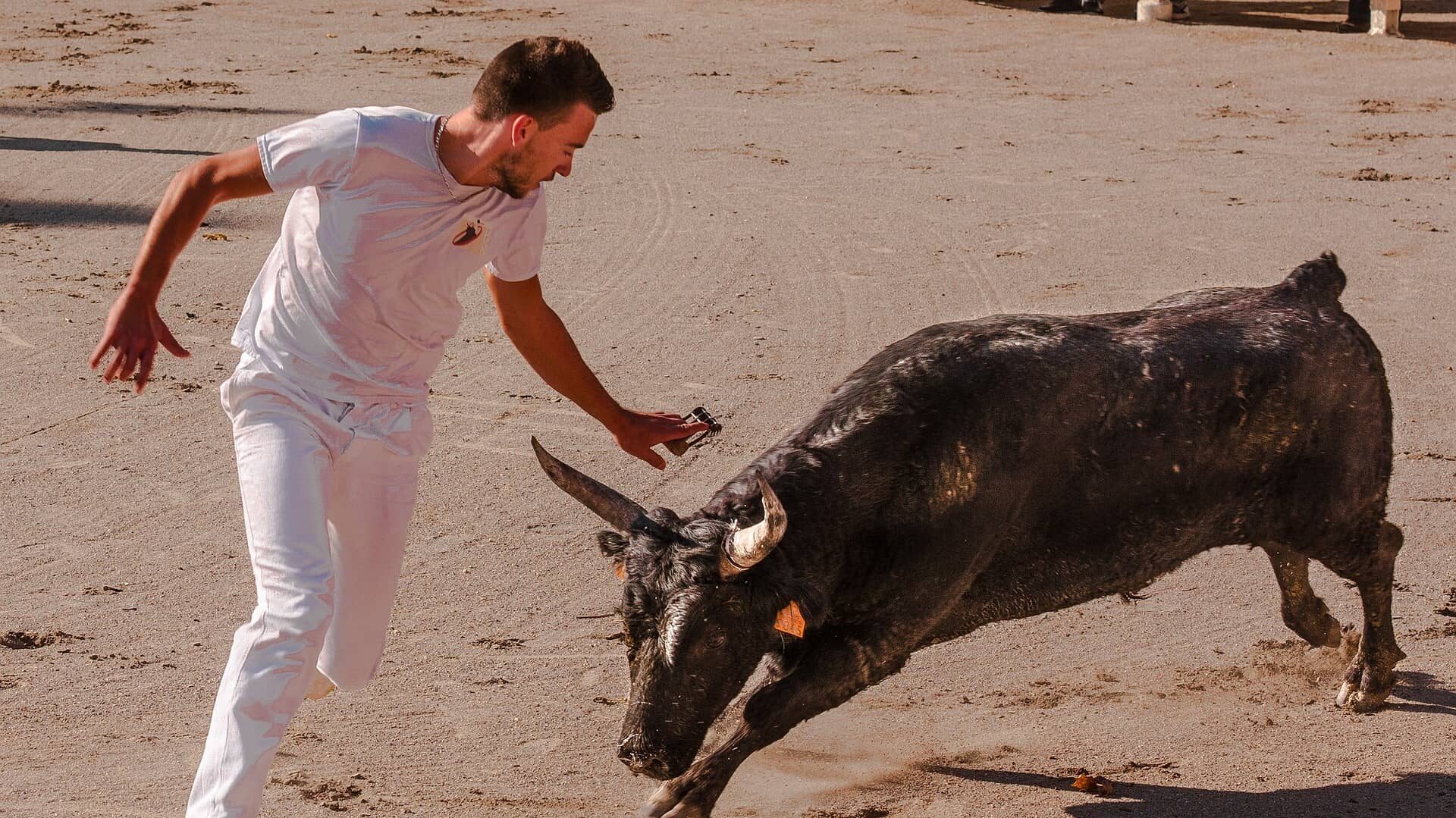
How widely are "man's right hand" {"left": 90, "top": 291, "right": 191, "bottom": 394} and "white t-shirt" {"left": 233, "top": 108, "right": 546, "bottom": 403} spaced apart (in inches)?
14.1

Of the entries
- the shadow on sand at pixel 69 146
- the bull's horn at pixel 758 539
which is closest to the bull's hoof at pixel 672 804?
the bull's horn at pixel 758 539

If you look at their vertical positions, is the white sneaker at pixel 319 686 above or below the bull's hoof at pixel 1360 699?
above

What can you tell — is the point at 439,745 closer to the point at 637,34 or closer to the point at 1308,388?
the point at 1308,388

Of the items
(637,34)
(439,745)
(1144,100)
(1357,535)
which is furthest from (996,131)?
(439,745)

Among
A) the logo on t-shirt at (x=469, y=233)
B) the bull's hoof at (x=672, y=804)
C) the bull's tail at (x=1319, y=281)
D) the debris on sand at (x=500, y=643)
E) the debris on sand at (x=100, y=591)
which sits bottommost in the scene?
the debris on sand at (x=500, y=643)

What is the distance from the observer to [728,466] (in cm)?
802

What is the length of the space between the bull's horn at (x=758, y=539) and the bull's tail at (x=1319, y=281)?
262 centimetres

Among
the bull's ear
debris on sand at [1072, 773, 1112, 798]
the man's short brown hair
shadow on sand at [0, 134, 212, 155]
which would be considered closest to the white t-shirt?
the man's short brown hair

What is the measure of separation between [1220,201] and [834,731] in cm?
852

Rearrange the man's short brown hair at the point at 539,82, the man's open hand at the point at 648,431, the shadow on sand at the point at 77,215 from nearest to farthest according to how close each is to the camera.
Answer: the man's short brown hair at the point at 539,82 < the man's open hand at the point at 648,431 < the shadow on sand at the point at 77,215

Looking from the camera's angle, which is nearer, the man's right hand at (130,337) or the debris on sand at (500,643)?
the man's right hand at (130,337)

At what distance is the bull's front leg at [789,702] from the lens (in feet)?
15.6

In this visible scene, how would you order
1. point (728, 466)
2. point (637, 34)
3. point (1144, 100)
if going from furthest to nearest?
point (637, 34), point (1144, 100), point (728, 466)

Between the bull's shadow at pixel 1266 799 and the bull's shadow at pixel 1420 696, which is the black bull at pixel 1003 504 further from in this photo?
the bull's shadow at pixel 1266 799
